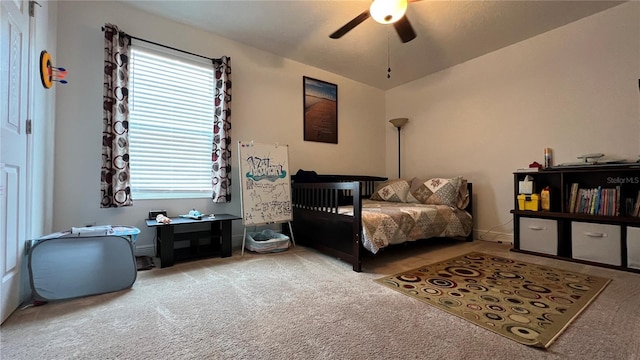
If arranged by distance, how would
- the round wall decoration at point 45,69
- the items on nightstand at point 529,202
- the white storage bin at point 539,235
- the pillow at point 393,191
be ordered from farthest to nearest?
the pillow at point 393,191 → the items on nightstand at point 529,202 → the white storage bin at point 539,235 → the round wall decoration at point 45,69

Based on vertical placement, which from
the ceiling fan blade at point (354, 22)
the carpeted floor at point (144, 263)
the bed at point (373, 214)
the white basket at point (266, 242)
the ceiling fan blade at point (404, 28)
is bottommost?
the carpeted floor at point (144, 263)

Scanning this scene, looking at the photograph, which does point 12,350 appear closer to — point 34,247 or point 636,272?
point 34,247

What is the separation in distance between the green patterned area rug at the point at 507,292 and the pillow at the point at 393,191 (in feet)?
4.06

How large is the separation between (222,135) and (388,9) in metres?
1.89

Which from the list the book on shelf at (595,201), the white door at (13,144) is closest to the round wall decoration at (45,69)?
the white door at (13,144)

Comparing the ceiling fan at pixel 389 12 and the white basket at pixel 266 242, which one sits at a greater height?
the ceiling fan at pixel 389 12

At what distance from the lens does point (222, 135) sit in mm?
2705

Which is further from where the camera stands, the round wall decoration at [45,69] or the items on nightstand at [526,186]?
the items on nightstand at [526,186]

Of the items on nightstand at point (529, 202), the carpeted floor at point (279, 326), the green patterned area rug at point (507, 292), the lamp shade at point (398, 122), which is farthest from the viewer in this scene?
the lamp shade at point (398, 122)

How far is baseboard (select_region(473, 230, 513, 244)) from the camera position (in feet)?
9.93

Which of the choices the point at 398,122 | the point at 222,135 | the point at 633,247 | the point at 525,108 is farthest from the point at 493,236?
the point at 222,135

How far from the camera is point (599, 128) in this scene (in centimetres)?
247

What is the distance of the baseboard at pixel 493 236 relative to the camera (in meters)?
3.03

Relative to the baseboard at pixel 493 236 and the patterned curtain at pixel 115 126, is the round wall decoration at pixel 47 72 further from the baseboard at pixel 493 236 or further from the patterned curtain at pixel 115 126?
the baseboard at pixel 493 236
